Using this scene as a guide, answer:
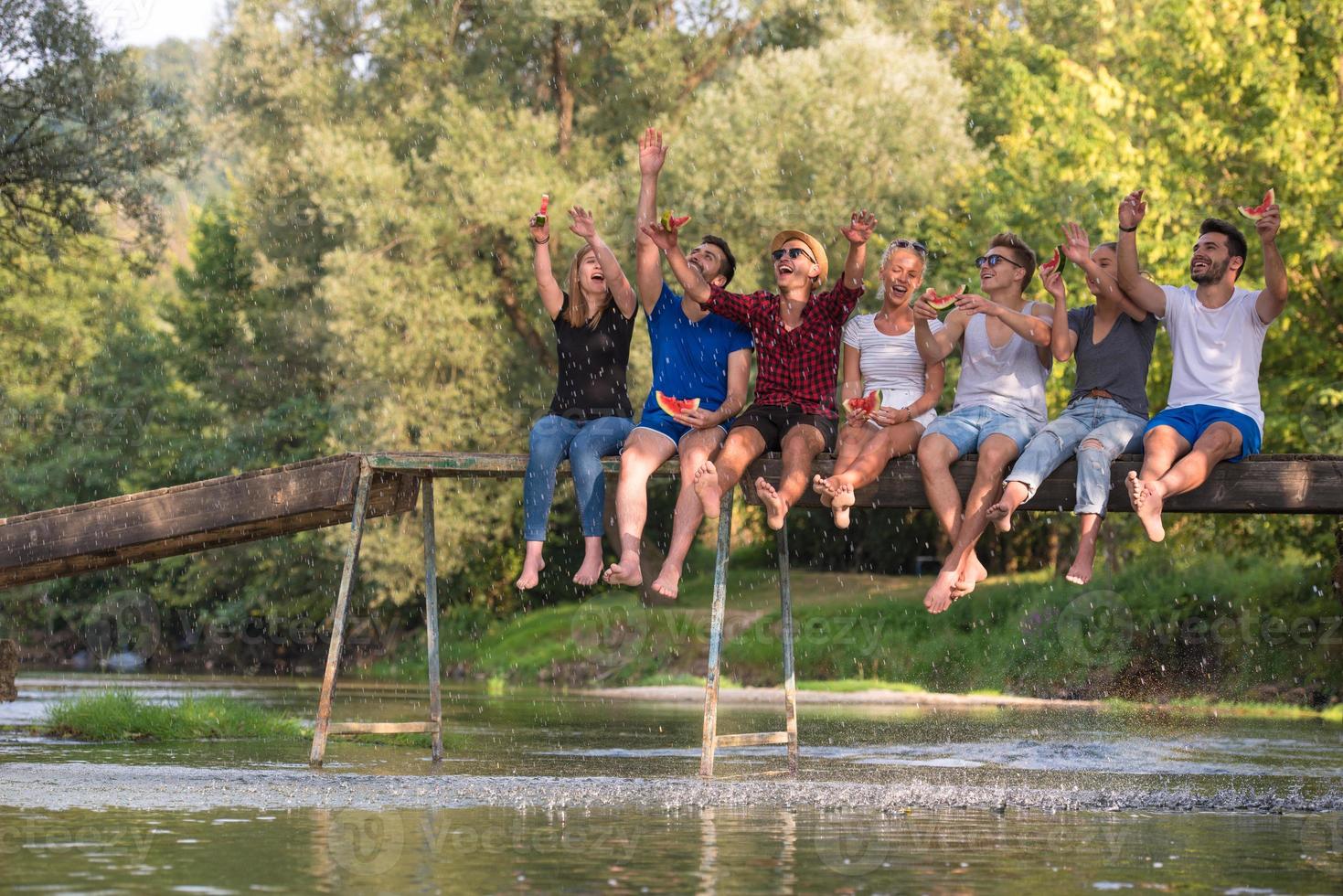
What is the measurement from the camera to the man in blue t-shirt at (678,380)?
12438 mm

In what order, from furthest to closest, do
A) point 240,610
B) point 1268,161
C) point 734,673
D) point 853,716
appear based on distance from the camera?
1. point 240,610
2. point 734,673
3. point 1268,161
4. point 853,716

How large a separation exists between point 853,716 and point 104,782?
12472 mm

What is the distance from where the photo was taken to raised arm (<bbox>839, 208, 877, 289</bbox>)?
12.1 meters

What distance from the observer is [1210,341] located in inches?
481

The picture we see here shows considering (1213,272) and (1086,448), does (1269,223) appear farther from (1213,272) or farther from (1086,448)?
(1086,448)

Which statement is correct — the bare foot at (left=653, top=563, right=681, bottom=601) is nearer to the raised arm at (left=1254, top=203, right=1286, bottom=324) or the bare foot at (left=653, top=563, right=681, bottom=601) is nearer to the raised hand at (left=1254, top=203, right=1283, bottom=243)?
the raised arm at (left=1254, top=203, right=1286, bottom=324)

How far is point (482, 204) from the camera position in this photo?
35000mm

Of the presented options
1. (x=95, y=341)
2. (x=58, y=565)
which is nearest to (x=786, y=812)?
(x=58, y=565)

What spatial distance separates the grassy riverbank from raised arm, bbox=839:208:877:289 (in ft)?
51.1

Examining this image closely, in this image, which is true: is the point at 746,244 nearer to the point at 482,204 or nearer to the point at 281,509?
the point at 482,204

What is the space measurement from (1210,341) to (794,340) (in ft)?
8.77

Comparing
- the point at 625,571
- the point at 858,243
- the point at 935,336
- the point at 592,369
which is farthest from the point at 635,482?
the point at 935,336

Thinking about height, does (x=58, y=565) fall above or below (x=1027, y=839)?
above

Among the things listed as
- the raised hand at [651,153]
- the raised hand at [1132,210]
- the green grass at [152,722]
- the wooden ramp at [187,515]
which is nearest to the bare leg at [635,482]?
the raised hand at [651,153]
